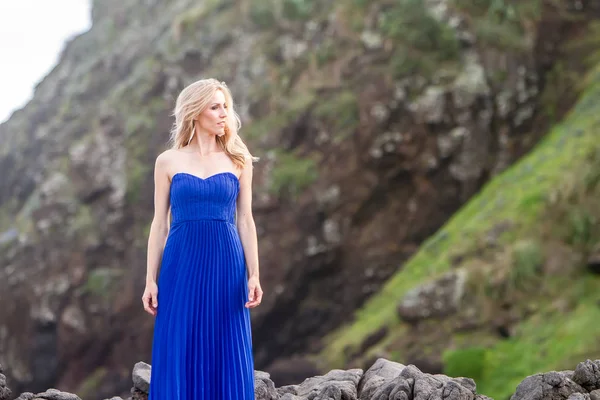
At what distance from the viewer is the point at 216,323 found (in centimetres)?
579

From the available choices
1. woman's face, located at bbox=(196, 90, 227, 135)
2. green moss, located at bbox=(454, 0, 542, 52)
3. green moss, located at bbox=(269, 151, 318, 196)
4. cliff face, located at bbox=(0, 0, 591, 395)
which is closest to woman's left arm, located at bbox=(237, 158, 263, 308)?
woman's face, located at bbox=(196, 90, 227, 135)

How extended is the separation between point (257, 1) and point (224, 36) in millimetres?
1396

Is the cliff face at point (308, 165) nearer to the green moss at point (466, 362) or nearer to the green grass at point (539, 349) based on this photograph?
the green moss at point (466, 362)

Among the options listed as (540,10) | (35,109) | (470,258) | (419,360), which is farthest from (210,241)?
(35,109)

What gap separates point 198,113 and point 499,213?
42.8ft

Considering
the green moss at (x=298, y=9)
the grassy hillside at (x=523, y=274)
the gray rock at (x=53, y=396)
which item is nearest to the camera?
the gray rock at (x=53, y=396)

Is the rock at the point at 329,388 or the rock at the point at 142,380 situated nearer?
the rock at the point at 329,388

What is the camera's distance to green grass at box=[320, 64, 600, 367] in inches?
678

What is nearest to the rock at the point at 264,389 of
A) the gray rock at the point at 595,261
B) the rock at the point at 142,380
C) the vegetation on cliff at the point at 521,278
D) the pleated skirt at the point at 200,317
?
the rock at the point at 142,380

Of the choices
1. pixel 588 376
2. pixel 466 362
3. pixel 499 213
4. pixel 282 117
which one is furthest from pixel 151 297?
pixel 282 117

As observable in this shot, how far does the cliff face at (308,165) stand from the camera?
68.6 feet

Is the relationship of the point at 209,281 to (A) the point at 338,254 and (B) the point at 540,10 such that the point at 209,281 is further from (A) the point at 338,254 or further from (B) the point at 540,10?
(B) the point at 540,10

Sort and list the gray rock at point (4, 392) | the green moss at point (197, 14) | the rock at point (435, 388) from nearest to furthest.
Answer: the rock at point (435, 388) < the gray rock at point (4, 392) < the green moss at point (197, 14)

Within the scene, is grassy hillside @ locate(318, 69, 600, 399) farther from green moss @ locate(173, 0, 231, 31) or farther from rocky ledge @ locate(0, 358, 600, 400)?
green moss @ locate(173, 0, 231, 31)
